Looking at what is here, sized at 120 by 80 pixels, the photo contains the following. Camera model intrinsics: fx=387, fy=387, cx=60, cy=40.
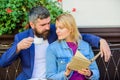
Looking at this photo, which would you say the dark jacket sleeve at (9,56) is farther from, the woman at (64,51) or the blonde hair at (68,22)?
the blonde hair at (68,22)

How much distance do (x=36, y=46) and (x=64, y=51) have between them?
39cm

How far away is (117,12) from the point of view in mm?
5727

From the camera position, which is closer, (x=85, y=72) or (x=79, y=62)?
(x=79, y=62)

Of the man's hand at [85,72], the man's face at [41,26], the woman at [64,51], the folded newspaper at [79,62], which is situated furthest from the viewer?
the man's face at [41,26]

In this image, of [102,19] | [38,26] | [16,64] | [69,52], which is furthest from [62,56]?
[102,19]

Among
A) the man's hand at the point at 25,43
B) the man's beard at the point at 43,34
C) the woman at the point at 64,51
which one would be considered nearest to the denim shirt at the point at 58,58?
the woman at the point at 64,51

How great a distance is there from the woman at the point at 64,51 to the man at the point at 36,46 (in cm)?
17

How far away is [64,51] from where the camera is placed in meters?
4.30

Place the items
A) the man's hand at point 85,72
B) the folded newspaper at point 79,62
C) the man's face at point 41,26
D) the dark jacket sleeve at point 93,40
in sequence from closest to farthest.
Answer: the folded newspaper at point 79,62
the man's hand at point 85,72
the man's face at point 41,26
the dark jacket sleeve at point 93,40

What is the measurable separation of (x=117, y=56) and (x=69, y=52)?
1.34 m

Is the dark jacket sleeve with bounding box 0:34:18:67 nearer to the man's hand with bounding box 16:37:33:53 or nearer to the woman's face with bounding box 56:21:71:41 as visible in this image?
the man's hand with bounding box 16:37:33:53

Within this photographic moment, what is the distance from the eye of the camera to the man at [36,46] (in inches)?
171

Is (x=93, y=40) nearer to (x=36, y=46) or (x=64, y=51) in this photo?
(x=64, y=51)

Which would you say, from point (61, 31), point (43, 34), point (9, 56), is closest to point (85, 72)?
point (61, 31)
